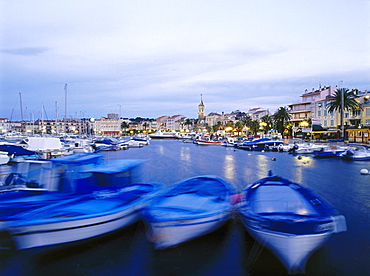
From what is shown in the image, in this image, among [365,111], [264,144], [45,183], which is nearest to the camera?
[45,183]

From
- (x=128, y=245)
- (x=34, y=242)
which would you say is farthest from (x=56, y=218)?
(x=128, y=245)

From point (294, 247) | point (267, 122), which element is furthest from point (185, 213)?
point (267, 122)

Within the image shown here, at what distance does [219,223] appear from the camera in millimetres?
11555

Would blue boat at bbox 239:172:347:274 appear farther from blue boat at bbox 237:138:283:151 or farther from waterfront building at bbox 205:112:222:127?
waterfront building at bbox 205:112:222:127

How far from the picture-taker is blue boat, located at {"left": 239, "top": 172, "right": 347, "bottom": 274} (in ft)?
27.4

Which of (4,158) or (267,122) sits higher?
(267,122)

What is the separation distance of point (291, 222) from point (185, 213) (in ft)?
11.8

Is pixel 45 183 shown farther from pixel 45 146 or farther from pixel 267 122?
pixel 267 122

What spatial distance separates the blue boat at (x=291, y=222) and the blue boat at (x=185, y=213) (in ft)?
3.56

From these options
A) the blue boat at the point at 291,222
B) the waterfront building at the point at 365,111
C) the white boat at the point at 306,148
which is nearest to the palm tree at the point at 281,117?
the waterfront building at the point at 365,111

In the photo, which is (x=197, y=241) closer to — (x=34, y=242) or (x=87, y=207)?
(x=87, y=207)

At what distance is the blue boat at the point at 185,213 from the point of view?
9.95 meters

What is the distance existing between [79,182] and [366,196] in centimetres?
1750

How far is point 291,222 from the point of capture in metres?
8.85
